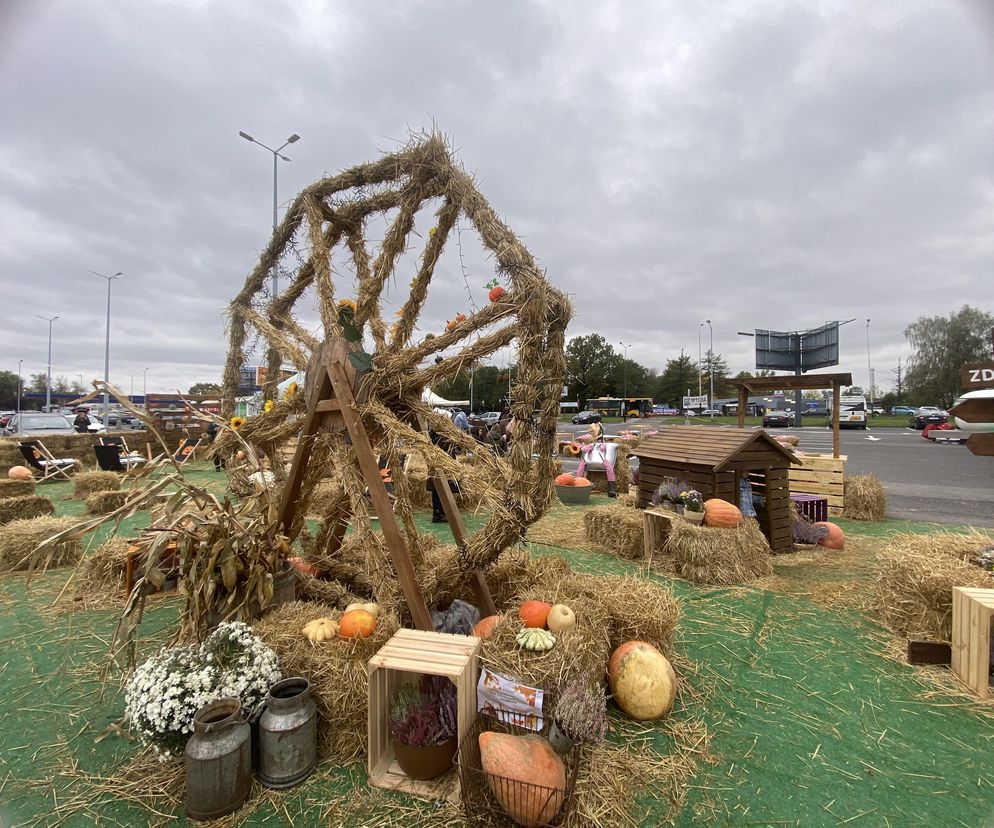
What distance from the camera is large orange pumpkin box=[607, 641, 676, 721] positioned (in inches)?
115

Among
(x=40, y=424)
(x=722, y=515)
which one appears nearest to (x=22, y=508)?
(x=722, y=515)

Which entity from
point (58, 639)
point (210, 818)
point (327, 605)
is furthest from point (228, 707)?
point (58, 639)

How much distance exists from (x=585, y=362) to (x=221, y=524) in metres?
67.7

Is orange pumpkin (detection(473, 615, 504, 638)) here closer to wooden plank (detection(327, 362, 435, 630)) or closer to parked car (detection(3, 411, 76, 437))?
wooden plank (detection(327, 362, 435, 630))

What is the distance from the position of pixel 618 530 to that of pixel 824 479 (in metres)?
4.57

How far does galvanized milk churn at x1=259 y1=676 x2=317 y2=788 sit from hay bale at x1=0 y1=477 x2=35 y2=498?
8001mm

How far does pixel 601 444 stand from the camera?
11.5 m

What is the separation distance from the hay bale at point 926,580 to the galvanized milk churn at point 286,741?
4686 millimetres

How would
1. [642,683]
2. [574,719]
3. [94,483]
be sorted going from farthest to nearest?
[94,483] → [642,683] → [574,719]

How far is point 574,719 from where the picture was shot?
2.36m

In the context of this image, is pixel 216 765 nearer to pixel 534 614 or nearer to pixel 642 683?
pixel 534 614

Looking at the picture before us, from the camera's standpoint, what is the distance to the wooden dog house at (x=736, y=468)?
20.4ft

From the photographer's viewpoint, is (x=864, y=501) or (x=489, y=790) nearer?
(x=489, y=790)

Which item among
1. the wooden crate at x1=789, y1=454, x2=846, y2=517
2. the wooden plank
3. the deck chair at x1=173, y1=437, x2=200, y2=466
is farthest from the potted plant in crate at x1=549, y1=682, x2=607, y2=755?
the wooden crate at x1=789, y1=454, x2=846, y2=517
